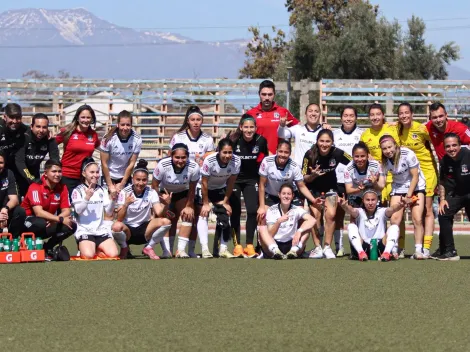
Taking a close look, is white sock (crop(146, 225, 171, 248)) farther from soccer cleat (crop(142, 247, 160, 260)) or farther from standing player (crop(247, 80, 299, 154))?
standing player (crop(247, 80, 299, 154))

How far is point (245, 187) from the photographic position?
12.3 metres

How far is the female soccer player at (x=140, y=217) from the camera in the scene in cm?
1186

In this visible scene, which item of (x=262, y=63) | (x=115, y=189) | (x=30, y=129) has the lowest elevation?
(x=115, y=189)

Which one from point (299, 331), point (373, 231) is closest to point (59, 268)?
point (373, 231)

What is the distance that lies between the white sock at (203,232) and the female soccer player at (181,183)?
0.28 feet

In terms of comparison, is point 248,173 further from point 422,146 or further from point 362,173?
point 422,146

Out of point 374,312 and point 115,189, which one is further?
point 115,189

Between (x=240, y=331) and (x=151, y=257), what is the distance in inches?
213

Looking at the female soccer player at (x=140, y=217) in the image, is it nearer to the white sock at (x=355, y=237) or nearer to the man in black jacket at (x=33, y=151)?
the man in black jacket at (x=33, y=151)

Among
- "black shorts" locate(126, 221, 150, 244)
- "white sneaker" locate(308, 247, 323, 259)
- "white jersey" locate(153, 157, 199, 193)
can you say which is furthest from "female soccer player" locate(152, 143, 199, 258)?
"white sneaker" locate(308, 247, 323, 259)

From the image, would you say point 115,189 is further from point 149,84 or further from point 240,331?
point 149,84

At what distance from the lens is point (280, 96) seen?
138ft

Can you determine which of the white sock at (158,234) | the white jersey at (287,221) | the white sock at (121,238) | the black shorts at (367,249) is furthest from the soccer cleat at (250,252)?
the white sock at (121,238)

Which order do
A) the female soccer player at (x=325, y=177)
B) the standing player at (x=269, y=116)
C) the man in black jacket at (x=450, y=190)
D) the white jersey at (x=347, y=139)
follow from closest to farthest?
the man in black jacket at (x=450, y=190) < the female soccer player at (x=325, y=177) < the white jersey at (x=347, y=139) < the standing player at (x=269, y=116)
